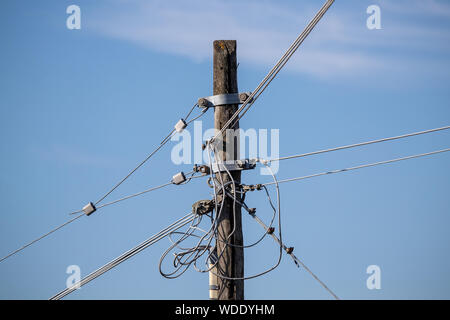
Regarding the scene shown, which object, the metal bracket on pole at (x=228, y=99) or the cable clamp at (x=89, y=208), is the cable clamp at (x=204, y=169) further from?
the cable clamp at (x=89, y=208)

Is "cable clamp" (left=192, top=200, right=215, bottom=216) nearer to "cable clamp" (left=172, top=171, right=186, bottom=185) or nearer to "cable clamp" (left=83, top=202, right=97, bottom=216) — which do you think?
"cable clamp" (left=172, top=171, right=186, bottom=185)

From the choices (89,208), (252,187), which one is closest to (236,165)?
(252,187)

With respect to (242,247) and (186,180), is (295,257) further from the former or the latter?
(186,180)

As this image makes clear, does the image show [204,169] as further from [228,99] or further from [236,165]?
[228,99]

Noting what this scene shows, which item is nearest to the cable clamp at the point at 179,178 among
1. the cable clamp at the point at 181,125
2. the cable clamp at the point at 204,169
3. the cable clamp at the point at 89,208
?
the cable clamp at the point at 204,169

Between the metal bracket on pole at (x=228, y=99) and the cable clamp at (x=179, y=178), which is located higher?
the metal bracket on pole at (x=228, y=99)

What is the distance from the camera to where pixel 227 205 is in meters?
12.6

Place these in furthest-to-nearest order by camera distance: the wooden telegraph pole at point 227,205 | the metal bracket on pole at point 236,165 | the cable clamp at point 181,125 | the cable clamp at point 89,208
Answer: the cable clamp at point 89,208 < the cable clamp at point 181,125 < the metal bracket on pole at point 236,165 < the wooden telegraph pole at point 227,205

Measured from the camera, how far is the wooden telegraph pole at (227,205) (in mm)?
12422

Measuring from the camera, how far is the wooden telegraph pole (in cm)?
1242

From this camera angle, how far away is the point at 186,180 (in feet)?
42.7

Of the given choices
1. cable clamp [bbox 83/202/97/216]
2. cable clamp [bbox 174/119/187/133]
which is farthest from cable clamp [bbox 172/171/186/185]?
cable clamp [bbox 83/202/97/216]
